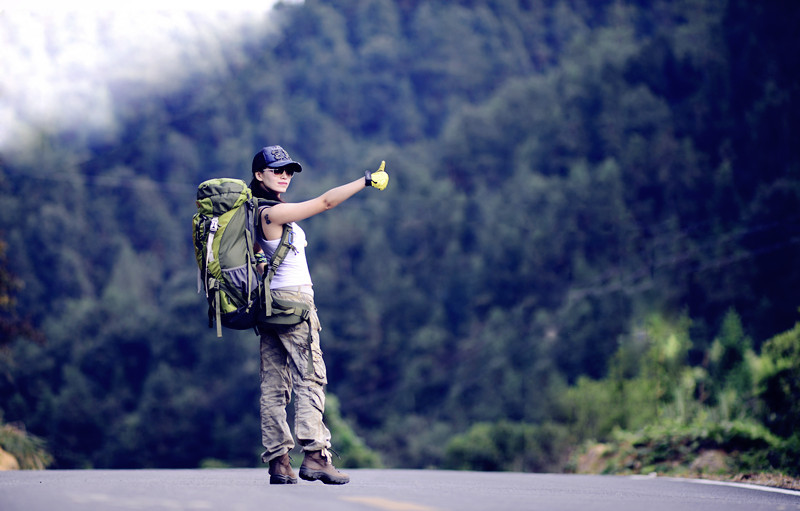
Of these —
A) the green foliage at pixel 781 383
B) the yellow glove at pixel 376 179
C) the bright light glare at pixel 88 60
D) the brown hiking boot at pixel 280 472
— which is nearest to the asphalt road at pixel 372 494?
the brown hiking boot at pixel 280 472

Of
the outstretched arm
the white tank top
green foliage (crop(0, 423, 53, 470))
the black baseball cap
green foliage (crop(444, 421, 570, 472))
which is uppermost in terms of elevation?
the black baseball cap

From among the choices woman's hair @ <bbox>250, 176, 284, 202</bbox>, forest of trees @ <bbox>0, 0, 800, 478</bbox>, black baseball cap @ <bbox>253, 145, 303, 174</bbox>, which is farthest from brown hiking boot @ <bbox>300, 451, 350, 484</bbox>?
forest of trees @ <bbox>0, 0, 800, 478</bbox>

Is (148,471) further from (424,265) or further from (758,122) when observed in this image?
(424,265)

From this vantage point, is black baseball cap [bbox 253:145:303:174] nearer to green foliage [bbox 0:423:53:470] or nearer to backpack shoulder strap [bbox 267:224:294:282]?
backpack shoulder strap [bbox 267:224:294:282]

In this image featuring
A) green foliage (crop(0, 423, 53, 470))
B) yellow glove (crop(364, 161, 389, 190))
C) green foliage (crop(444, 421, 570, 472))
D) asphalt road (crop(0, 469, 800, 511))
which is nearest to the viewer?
asphalt road (crop(0, 469, 800, 511))

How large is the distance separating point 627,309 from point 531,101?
39.9 metres

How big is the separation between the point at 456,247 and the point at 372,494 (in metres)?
77.6

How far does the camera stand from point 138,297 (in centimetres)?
9200

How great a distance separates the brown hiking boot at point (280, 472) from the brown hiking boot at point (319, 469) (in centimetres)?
13

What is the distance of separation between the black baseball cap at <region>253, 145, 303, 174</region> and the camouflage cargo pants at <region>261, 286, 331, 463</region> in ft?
2.18

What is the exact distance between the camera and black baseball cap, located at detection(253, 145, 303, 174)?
6.65 meters

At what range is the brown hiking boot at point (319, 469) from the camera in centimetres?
643

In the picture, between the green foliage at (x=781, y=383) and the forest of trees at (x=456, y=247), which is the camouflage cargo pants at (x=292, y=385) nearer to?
the green foliage at (x=781, y=383)

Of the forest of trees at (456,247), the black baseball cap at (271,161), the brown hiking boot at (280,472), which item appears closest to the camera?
the brown hiking boot at (280,472)
